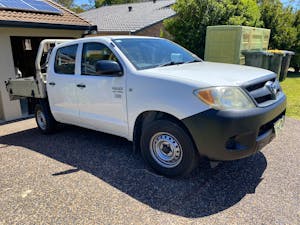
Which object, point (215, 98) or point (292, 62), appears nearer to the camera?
point (215, 98)

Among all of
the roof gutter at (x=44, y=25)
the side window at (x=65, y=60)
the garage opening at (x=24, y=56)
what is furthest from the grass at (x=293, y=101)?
the garage opening at (x=24, y=56)

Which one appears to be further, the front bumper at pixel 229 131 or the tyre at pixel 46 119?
the tyre at pixel 46 119

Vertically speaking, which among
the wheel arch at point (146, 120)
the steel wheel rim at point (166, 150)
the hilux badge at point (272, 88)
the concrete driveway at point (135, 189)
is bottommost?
the concrete driveway at point (135, 189)

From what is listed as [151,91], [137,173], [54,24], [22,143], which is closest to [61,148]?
[22,143]

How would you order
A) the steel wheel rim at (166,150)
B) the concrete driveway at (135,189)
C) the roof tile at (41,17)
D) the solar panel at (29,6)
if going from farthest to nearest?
the solar panel at (29,6) → the roof tile at (41,17) → the steel wheel rim at (166,150) → the concrete driveway at (135,189)

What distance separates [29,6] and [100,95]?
5.74 meters

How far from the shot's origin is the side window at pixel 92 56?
13.6ft

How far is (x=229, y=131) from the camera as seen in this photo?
288 centimetres

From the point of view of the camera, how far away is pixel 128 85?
3701mm

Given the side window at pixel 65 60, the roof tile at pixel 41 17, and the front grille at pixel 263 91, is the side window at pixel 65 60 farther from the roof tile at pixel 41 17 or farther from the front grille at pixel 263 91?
the front grille at pixel 263 91

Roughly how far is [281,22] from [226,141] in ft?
47.1

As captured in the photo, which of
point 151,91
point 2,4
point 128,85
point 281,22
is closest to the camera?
point 151,91

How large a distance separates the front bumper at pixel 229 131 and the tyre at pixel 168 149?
163 millimetres

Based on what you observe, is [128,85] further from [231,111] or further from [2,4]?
[2,4]
